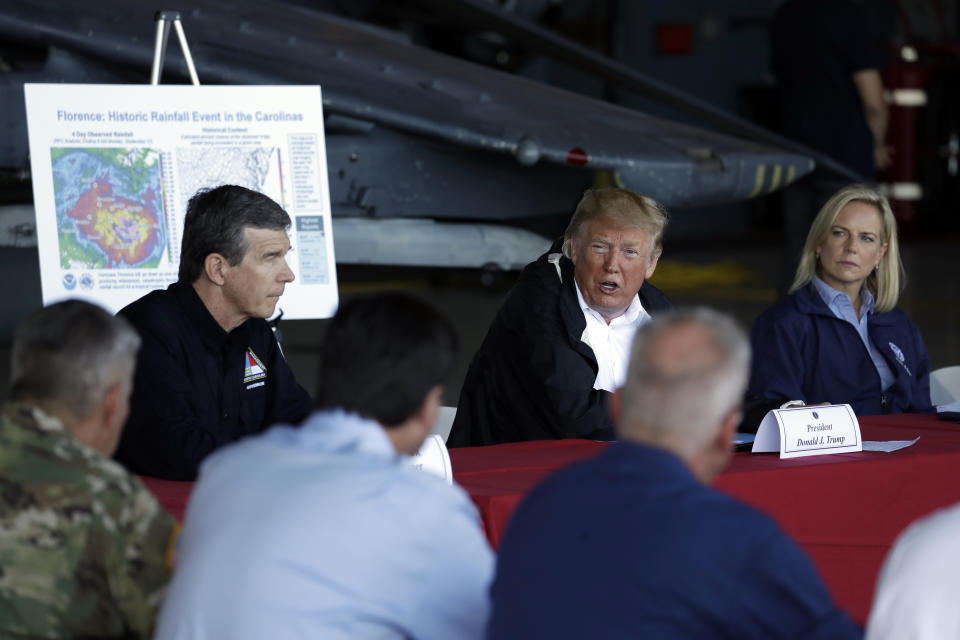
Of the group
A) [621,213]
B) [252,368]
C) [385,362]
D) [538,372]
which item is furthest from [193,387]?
[385,362]

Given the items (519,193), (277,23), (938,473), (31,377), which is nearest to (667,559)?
(31,377)

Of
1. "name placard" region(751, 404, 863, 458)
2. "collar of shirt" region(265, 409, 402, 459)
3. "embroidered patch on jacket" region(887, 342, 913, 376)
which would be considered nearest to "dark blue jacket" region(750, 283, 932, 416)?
"embroidered patch on jacket" region(887, 342, 913, 376)

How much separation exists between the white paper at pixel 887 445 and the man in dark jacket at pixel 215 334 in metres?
1.34

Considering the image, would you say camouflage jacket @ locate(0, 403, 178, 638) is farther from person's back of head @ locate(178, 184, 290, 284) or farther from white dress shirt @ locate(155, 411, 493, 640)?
person's back of head @ locate(178, 184, 290, 284)

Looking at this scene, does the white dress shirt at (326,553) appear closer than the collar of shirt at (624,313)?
Yes

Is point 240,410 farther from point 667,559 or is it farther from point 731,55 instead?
point 731,55

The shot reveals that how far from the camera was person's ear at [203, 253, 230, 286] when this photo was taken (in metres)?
2.84

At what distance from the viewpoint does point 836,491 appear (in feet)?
8.20

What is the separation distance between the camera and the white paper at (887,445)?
270cm

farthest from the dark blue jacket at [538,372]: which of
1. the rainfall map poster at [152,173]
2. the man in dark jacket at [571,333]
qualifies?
the rainfall map poster at [152,173]

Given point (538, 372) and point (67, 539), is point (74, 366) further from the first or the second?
point (538, 372)

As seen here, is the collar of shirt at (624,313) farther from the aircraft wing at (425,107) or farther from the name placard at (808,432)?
the aircraft wing at (425,107)

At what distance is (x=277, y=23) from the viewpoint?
5.84 metres

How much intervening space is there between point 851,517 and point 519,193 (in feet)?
11.0
